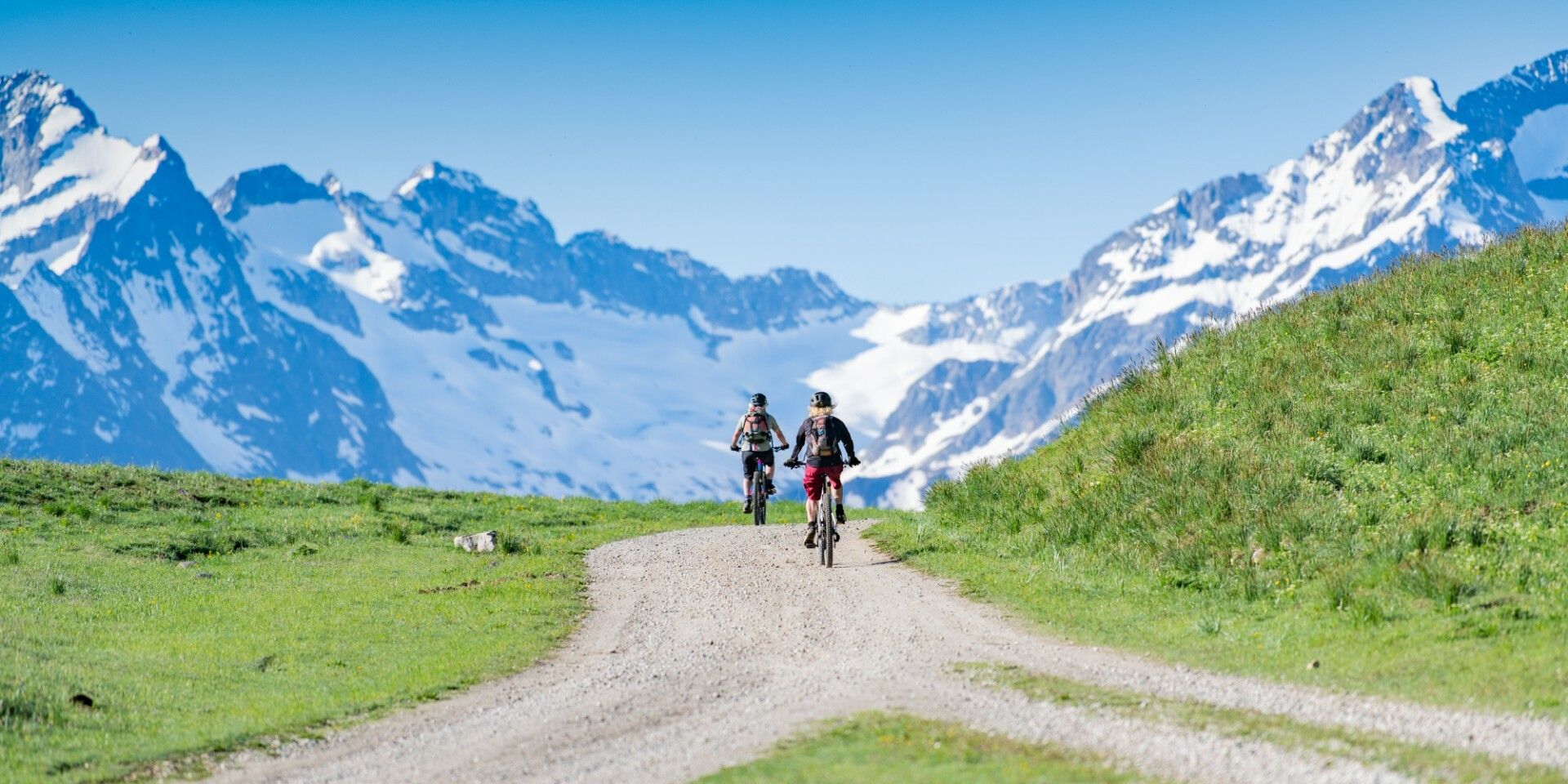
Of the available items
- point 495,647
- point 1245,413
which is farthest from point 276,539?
point 1245,413

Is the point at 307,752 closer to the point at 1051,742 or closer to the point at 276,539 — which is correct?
the point at 1051,742

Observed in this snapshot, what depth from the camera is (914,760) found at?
11.0 metres

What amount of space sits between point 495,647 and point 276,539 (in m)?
12.9

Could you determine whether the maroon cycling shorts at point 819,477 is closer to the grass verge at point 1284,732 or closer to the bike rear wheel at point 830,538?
the bike rear wheel at point 830,538

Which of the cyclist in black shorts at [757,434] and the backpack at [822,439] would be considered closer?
the backpack at [822,439]

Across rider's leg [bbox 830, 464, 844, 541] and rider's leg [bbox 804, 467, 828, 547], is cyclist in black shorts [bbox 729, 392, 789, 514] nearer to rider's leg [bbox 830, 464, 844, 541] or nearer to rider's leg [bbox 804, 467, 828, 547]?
rider's leg [bbox 804, 467, 828, 547]

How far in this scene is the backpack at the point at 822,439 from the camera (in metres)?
24.2

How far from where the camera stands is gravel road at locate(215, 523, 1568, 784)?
36.6 ft

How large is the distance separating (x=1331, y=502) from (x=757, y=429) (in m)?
13.3

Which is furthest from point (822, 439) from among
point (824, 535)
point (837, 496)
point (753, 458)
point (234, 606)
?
point (234, 606)

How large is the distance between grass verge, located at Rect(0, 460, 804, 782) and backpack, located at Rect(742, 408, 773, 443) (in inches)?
150

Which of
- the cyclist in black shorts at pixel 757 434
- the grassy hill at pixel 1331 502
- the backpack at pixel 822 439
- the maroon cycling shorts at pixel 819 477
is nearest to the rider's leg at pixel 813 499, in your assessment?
the maroon cycling shorts at pixel 819 477

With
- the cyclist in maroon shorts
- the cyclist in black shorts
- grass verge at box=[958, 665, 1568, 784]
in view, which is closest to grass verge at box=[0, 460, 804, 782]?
the cyclist in black shorts

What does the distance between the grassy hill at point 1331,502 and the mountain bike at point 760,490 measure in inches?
126
